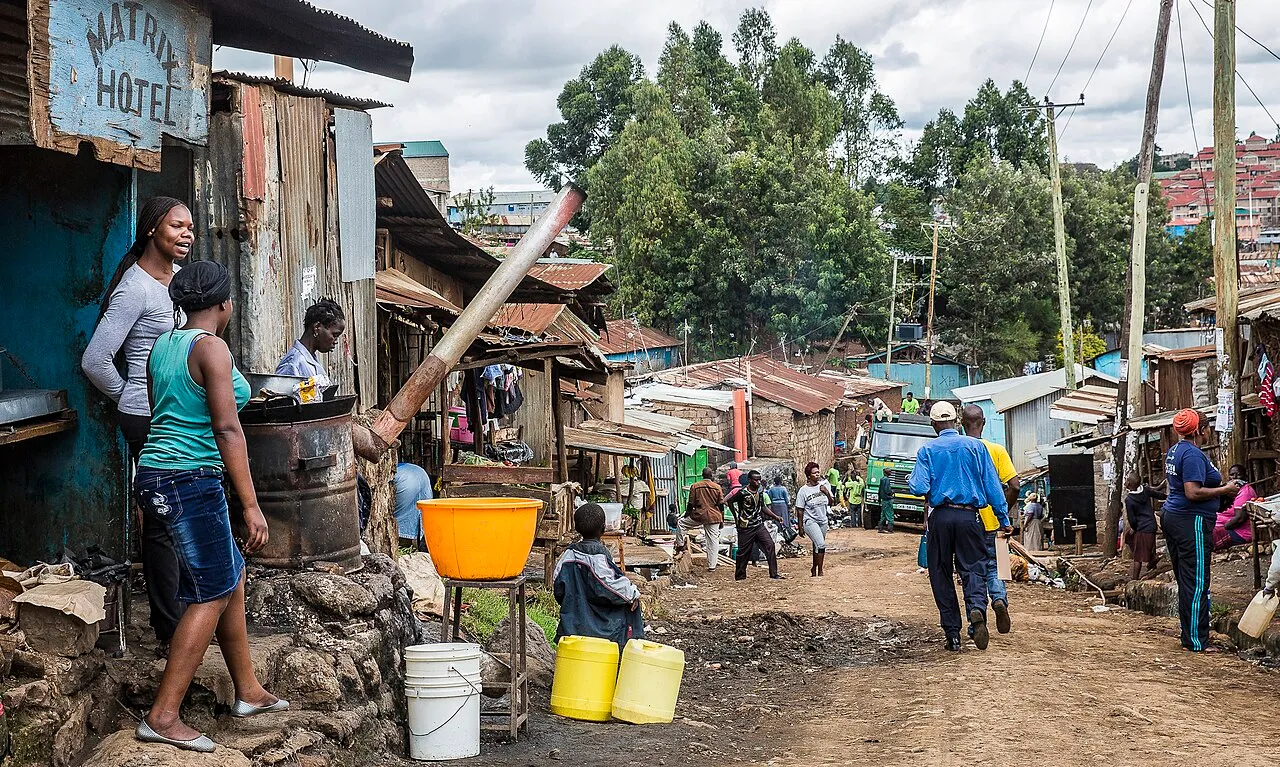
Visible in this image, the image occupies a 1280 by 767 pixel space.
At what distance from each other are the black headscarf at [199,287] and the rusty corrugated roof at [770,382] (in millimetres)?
29221

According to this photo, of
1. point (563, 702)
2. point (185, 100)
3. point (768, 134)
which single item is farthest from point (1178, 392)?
point (768, 134)

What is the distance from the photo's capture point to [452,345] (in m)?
7.88

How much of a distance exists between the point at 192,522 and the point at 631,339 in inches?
1316

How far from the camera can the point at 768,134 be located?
46531 mm

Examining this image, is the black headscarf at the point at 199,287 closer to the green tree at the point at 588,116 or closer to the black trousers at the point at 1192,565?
the black trousers at the point at 1192,565

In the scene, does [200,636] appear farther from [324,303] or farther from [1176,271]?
[1176,271]

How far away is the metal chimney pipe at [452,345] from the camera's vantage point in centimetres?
757

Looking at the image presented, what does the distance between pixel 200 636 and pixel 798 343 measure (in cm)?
4206

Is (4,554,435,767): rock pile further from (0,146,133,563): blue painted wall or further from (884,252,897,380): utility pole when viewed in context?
(884,252,897,380): utility pole

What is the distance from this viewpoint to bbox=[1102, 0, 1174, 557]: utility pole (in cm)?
1786

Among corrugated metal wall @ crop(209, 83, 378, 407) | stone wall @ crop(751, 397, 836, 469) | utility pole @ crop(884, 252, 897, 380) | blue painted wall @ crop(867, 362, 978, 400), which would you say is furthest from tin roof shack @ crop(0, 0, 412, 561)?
blue painted wall @ crop(867, 362, 978, 400)

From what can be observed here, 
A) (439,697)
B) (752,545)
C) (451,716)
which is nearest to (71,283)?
(439,697)

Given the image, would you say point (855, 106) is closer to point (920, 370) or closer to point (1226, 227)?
point (920, 370)

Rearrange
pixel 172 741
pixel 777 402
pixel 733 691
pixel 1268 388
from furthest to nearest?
pixel 777 402
pixel 1268 388
pixel 733 691
pixel 172 741
